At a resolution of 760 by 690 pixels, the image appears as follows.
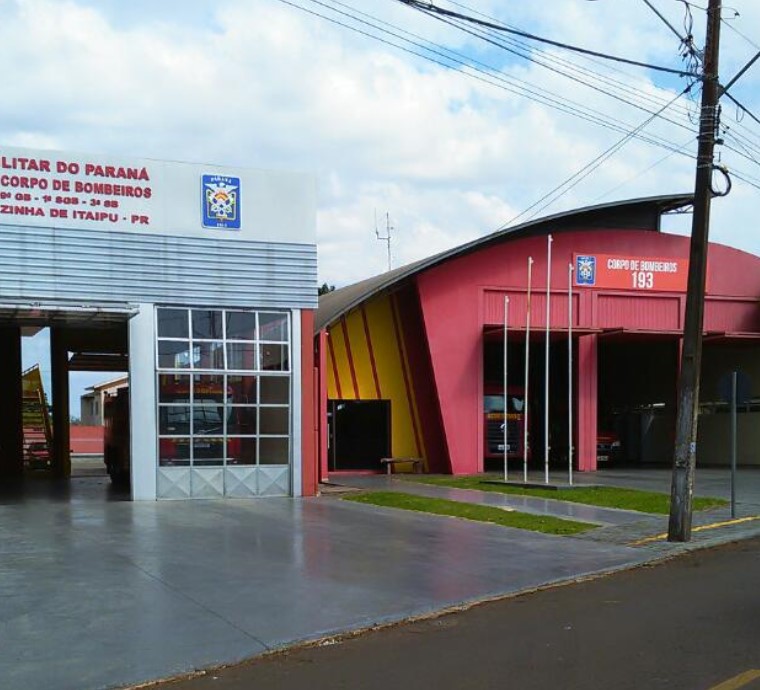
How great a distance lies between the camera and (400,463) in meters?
28.1

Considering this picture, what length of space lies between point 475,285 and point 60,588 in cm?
1901

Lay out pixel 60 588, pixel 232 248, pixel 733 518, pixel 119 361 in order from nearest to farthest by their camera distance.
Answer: pixel 60 588 < pixel 733 518 < pixel 232 248 < pixel 119 361

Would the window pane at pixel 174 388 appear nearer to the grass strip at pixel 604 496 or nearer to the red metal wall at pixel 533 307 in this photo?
the grass strip at pixel 604 496

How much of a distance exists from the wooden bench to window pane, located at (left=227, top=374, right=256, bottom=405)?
885cm

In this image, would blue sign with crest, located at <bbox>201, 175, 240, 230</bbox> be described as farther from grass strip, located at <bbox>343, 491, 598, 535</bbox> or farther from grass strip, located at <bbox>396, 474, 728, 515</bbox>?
grass strip, located at <bbox>396, 474, 728, 515</bbox>

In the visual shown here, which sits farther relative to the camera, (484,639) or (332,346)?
(332,346)

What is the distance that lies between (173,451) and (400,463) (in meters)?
11.1

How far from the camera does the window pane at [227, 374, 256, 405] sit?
18734mm

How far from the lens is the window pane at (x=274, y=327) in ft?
62.6

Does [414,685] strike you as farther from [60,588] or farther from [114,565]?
[114,565]

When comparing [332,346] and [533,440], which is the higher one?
[332,346]

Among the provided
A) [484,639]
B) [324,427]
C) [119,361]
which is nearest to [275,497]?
[324,427]

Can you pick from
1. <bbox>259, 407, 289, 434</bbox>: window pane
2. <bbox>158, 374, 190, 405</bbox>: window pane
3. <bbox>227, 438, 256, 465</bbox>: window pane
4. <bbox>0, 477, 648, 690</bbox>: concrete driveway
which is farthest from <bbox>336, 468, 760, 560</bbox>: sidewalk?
<bbox>158, 374, 190, 405</bbox>: window pane

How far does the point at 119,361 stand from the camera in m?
33.9
